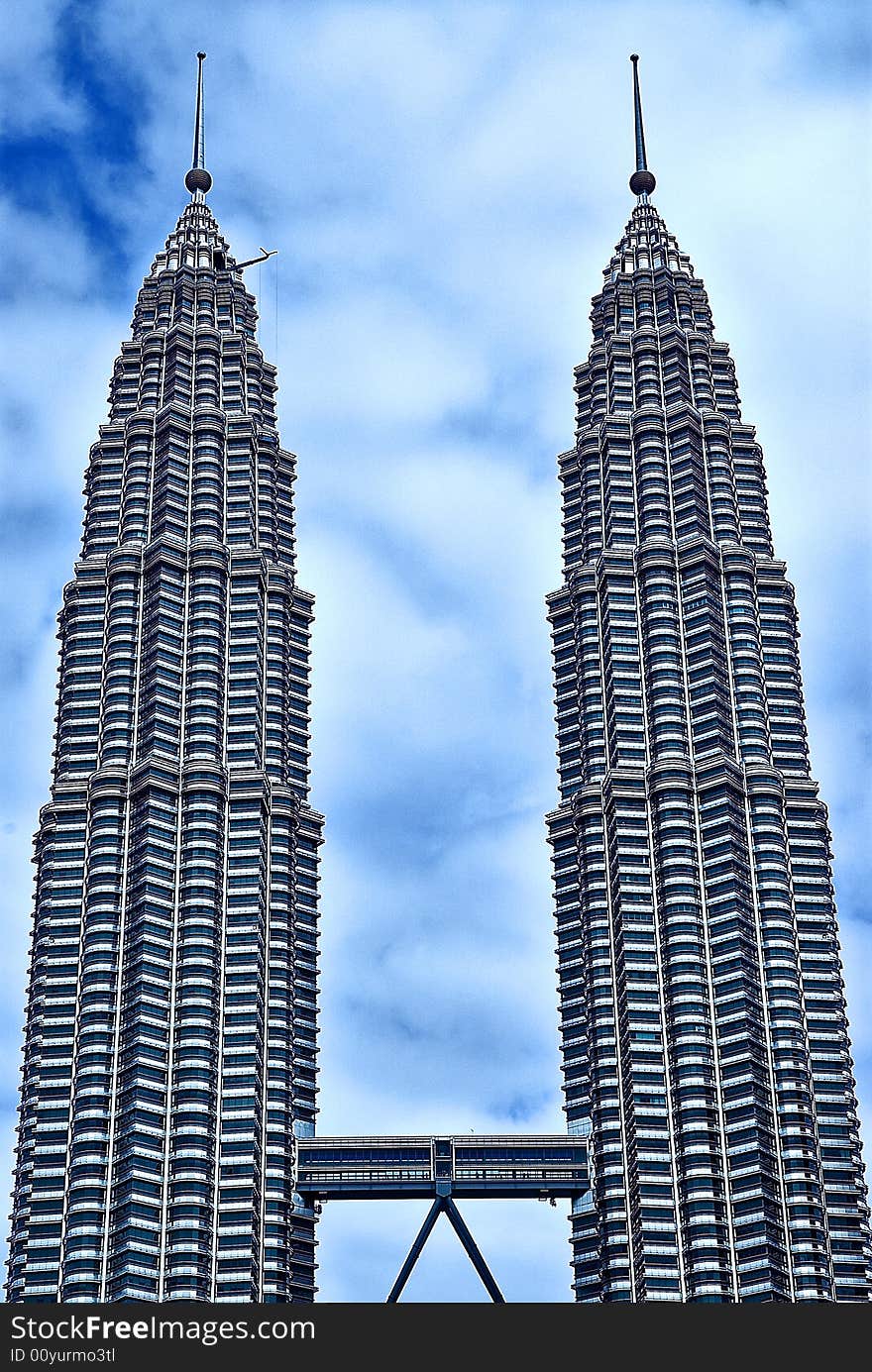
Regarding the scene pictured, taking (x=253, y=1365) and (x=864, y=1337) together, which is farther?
(x=864, y=1337)

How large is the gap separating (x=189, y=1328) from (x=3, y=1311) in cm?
867

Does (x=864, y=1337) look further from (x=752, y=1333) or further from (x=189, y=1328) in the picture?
(x=189, y=1328)

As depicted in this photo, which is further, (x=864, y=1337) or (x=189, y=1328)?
(x=864, y=1337)

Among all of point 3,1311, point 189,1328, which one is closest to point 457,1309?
point 189,1328

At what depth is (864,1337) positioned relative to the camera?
94.7 metres

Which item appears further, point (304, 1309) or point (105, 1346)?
point (304, 1309)

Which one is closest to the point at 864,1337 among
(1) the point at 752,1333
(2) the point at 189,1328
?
(1) the point at 752,1333

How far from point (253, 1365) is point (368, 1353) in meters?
5.30

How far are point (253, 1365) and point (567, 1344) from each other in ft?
47.3

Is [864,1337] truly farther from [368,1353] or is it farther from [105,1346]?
[105,1346]

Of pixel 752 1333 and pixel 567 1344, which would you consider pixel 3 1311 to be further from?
pixel 752 1333

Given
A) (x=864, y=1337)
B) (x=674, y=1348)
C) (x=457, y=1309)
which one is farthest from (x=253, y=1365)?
(x=864, y=1337)

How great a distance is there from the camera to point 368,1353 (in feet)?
297

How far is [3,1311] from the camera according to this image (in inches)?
3551
